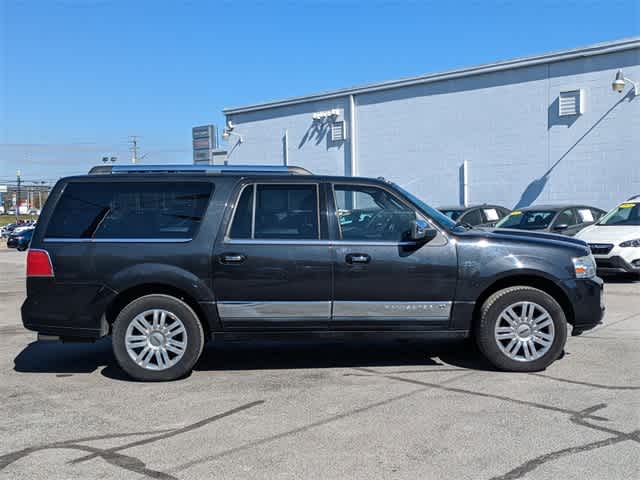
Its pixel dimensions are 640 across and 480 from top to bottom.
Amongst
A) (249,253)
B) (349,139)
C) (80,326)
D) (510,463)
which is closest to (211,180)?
(249,253)

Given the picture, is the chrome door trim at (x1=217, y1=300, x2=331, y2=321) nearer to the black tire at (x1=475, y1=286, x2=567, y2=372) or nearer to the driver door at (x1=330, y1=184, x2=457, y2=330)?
the driver door at (x1=330, y1=184, x2=457, y2=330)

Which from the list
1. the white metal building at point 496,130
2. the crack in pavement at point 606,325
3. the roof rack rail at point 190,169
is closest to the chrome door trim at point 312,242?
the roof rack rail at point 190,169

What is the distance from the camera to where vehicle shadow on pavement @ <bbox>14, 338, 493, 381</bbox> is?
6.98m

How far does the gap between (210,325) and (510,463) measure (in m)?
3.12

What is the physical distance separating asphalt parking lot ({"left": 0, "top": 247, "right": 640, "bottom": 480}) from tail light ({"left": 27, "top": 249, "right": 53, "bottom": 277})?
1.01m

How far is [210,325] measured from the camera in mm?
6500

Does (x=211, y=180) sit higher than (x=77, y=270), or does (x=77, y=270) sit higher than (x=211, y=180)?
(x=211, y=180)

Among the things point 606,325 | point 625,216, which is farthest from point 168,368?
point 625,216

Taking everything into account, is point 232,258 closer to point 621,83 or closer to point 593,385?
point 593,385

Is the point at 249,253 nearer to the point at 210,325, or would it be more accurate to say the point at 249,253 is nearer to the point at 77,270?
the point at 210,325

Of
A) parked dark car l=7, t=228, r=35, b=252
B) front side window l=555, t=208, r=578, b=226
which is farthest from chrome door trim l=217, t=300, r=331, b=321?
parked dark car l=7, t=228, r=35, b=252

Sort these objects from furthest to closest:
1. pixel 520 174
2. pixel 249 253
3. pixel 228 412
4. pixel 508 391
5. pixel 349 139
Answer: pixel 349 139 < pixel 520 174 < pixel 249 253 < pixel 508 391 < pixel 228 412

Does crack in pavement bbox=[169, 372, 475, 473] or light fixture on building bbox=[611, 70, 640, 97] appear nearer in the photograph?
crack in pavement bbox=[169, 372, 475, 473]

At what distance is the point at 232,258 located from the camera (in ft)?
21.0
